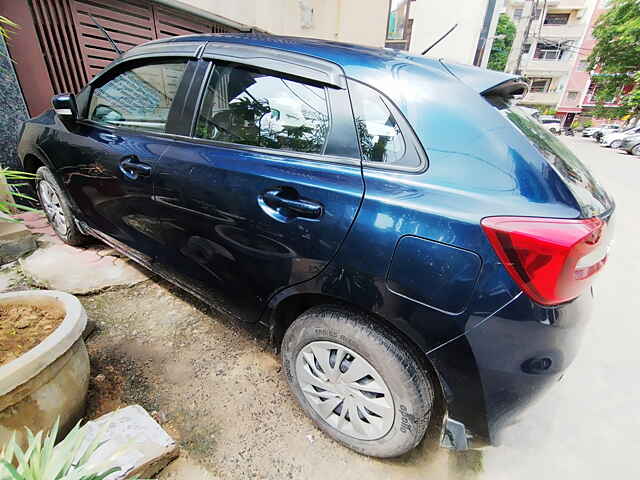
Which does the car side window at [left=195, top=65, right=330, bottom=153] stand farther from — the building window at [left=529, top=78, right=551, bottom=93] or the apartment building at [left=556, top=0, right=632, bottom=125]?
the building window at [left=529, top=78, right=551, bottom=93]

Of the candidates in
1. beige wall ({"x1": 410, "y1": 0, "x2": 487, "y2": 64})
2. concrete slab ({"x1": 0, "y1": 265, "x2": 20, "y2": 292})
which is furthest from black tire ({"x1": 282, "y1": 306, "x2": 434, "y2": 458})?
beige wall ({"x1": 410, "y1": 0, "x2": 487, "y2": 64})

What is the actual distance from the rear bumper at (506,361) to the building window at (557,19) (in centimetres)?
4160

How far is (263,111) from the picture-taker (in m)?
1.52

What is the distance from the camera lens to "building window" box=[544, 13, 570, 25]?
2986 cm

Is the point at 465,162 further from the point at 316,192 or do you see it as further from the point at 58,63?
the point at 58,63

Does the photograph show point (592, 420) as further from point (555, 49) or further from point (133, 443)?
point (555, 49)

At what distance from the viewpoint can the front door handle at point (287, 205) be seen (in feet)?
4.10

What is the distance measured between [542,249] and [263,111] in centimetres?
128

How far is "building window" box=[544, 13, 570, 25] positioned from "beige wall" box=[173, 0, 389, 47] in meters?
33.0

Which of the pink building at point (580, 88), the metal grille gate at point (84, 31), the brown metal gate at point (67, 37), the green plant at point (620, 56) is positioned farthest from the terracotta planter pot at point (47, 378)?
the pink building at point (580, 88)

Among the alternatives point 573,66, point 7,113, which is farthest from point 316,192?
point 573,66

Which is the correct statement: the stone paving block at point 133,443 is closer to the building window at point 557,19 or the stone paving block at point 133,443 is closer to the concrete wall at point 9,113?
the concrete wall at point 9,113

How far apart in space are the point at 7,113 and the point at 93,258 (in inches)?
81.3

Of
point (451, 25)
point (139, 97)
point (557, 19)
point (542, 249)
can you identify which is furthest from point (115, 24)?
point (557, 19)
